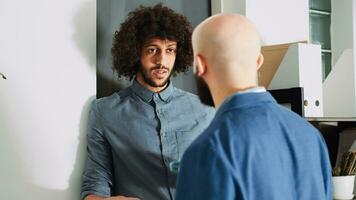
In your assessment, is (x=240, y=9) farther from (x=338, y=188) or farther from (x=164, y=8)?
(x=338, y=188)

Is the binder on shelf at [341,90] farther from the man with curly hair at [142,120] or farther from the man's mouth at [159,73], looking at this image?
the man's mouth at [159,73]

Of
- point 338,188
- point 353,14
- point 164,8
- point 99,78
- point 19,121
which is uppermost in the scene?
Answer: point 353,14

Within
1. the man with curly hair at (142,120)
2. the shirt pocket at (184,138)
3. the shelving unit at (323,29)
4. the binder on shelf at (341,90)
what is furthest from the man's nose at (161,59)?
the shelving unit at (323,29)

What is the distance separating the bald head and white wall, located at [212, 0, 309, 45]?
1306mm

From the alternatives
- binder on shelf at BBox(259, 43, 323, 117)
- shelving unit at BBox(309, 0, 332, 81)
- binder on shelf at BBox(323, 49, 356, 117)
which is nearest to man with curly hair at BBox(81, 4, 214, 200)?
binder on shelf at BBox(259, 43, 323, 117)

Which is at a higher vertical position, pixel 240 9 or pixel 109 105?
pixel 240 9

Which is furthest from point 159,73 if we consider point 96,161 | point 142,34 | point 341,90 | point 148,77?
point 341,90

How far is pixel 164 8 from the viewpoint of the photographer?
207 cm

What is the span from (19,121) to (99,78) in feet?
1.43

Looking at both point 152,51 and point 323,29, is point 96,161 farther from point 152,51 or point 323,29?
point 323,29

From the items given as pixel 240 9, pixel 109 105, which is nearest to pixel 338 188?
pixel 240 9

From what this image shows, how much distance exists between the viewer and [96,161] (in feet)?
6.30

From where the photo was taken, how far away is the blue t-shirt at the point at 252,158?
103cm

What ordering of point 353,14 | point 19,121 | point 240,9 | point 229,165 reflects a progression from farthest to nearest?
point 353,14 < point 240,9 < point 19,121 < point 229,165
